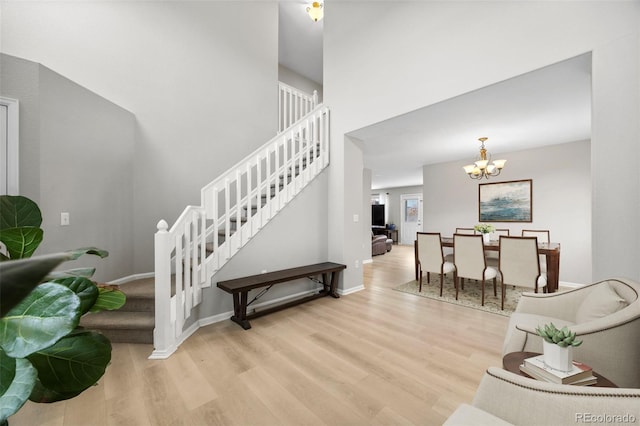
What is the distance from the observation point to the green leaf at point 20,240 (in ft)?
2.00

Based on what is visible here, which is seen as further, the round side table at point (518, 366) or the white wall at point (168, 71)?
the white wall at point (168, 71)

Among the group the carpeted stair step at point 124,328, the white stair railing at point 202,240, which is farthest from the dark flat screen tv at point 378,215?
the carpeted stair step at point 124,328

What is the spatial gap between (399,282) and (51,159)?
4.81 m

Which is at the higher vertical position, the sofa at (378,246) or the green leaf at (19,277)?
the green leaf at (19,277)

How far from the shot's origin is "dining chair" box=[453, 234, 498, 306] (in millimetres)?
3521

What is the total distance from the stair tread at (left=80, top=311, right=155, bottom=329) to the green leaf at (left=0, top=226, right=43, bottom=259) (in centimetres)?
212

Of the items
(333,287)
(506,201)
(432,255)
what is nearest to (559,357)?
(333,287)

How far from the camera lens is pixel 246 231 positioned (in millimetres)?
3127

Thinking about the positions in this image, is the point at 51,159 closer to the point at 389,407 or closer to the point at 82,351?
the point at 82,351

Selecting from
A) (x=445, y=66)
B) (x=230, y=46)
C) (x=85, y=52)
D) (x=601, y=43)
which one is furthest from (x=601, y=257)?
(x=85, y=52)

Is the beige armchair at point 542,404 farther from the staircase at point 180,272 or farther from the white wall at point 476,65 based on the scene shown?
the staircase at point 180,272

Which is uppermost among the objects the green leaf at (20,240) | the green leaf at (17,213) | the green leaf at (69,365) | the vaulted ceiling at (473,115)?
the vaulted ceiling at (473,115)

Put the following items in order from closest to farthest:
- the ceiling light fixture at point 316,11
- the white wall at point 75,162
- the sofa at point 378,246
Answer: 1. the white wall at point 75,162
2. the ceiling light fixture at point 316,11
3. the sofa at point 378,246

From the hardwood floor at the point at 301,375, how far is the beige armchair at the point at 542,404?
2.28ft
